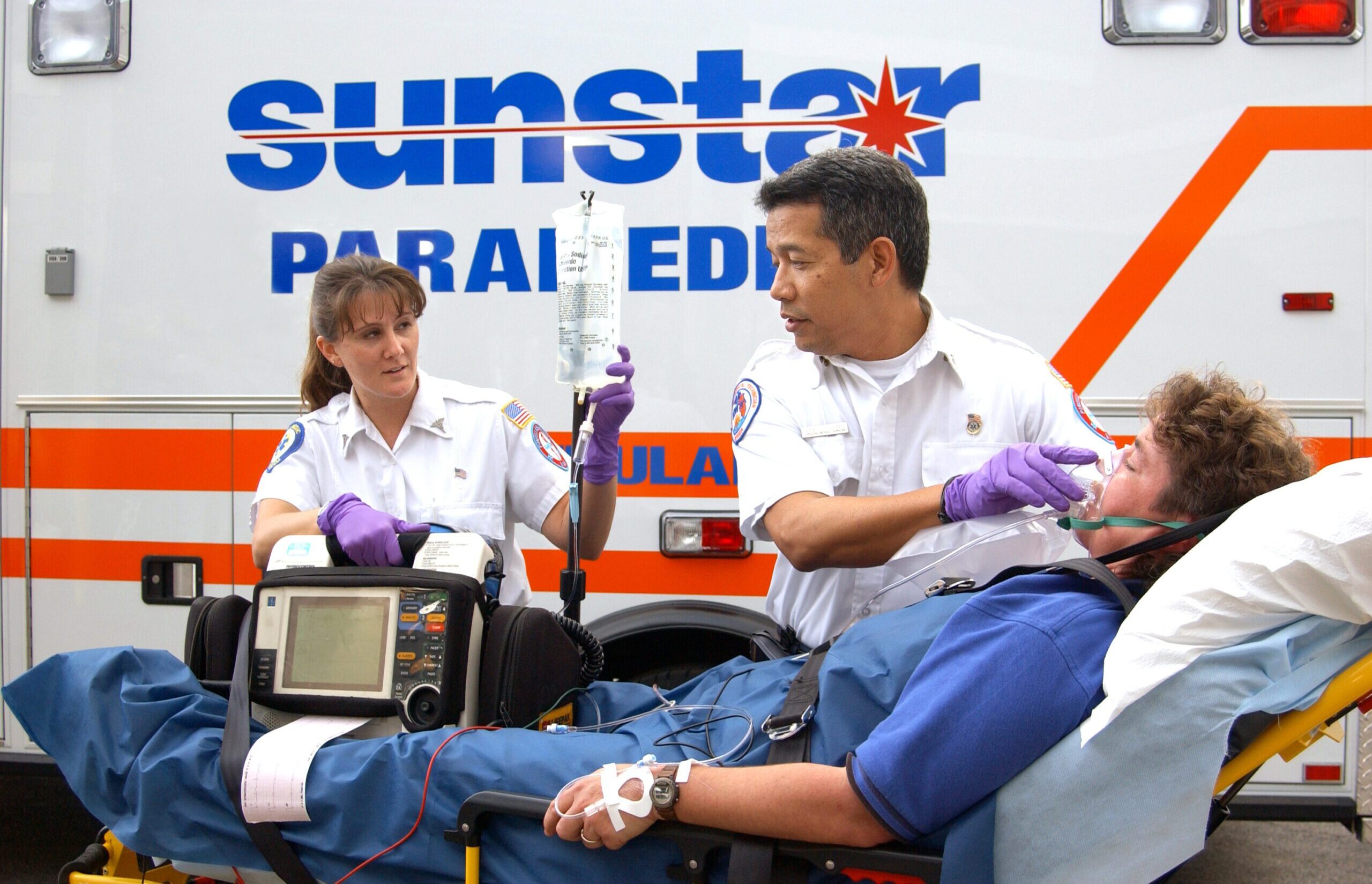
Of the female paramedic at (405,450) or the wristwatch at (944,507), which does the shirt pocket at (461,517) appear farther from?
the wristwatch at (944,507)

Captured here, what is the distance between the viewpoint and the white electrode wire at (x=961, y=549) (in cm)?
214

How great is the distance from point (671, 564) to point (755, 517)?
78cm

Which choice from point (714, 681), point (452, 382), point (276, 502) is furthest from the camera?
point (452, 382)

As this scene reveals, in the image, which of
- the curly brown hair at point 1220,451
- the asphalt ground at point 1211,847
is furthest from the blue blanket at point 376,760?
the asphalt ground at point 1211,847

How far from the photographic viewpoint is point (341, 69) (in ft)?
10.2

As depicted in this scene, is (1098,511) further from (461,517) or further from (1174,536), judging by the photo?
(461,517)

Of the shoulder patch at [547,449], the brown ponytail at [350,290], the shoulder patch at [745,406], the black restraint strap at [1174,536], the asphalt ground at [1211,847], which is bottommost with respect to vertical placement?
the asphalt ground at [1211,847]

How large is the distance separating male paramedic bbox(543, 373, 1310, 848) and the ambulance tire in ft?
4.07

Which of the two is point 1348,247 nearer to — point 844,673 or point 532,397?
point 844,673

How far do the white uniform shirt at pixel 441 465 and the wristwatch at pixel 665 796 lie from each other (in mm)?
1022

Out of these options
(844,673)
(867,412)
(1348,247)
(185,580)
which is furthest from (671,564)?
(1348,247)

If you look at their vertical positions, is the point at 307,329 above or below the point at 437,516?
above

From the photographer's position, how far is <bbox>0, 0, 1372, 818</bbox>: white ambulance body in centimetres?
289

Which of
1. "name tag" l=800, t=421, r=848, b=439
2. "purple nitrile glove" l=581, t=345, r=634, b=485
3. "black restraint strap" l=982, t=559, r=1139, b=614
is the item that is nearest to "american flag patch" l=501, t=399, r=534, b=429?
"purple nitrile glove" l=581, t=345, r=634, b=485
